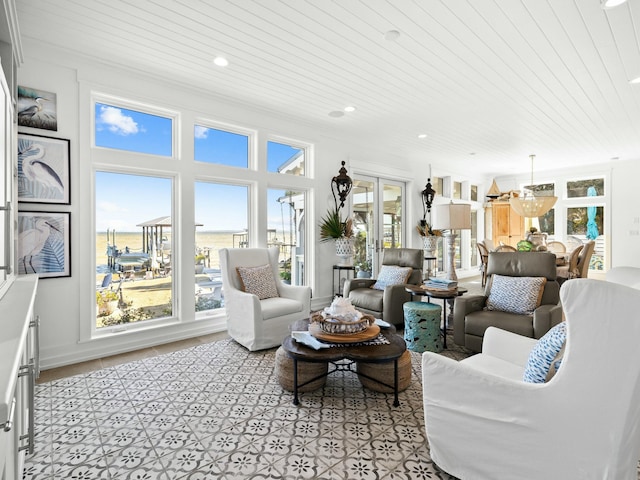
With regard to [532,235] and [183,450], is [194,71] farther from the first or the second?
[532,235]

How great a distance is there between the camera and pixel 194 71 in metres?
3.47

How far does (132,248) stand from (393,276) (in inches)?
119

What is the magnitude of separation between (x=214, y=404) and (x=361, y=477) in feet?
3.89

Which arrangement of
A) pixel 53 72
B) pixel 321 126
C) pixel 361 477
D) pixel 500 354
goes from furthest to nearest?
pixel 321 126, pixel 53 72, pixel 500 354, pixel 361 477

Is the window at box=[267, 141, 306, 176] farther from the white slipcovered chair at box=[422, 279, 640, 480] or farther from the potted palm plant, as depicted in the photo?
the white slipcovered chair at box=[422, 279, 640, 480]

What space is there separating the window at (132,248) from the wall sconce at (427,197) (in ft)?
16.3

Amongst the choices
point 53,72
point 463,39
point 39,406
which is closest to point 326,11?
point 463,39

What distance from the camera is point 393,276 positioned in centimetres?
437

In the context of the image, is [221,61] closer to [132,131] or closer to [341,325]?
[132,131]

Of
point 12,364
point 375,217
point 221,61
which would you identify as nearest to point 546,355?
point 12,364

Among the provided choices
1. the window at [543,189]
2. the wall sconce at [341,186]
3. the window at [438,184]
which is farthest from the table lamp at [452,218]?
the window at [543,189]

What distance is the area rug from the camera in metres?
1.78

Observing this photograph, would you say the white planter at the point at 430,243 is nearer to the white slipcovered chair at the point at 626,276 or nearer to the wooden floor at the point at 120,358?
the wooden floor at the point at 120,358

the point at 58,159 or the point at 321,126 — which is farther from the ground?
the point at 321,126
